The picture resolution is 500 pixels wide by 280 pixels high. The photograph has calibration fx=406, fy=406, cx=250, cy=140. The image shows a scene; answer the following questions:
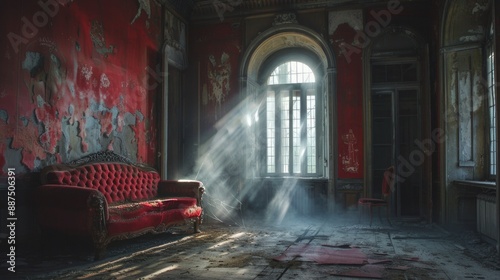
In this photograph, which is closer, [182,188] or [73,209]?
[73,209]

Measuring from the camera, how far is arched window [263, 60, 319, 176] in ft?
28.3

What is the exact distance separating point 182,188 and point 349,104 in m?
3.55

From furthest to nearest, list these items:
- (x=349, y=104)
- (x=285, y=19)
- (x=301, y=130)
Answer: (x=301, y=130), (x=285, y=19), (x=349, y=104)

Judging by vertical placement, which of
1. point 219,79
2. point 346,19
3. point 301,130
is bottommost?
point 301,130

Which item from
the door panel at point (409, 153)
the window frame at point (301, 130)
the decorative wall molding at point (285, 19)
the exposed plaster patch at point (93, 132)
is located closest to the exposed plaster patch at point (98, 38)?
the exposed plaster patch at point (93, 132)

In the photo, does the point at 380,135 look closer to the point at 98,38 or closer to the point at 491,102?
the point at 491,102

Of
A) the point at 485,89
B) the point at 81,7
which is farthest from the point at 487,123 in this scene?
the point at 81,7

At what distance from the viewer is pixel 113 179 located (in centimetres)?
569

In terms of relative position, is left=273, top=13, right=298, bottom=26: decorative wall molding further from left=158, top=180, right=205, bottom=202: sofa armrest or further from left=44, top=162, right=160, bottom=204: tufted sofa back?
left=44, top=162, right=160, bottom=204: tufted sofa back

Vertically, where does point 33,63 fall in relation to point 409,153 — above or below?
above

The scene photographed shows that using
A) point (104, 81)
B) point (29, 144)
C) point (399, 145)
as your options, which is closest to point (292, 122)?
point (399, 145)

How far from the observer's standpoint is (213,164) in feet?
27.5

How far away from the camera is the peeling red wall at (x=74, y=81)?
176 inches

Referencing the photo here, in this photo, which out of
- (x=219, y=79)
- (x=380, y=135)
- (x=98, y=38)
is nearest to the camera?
(x=98, y=38)
